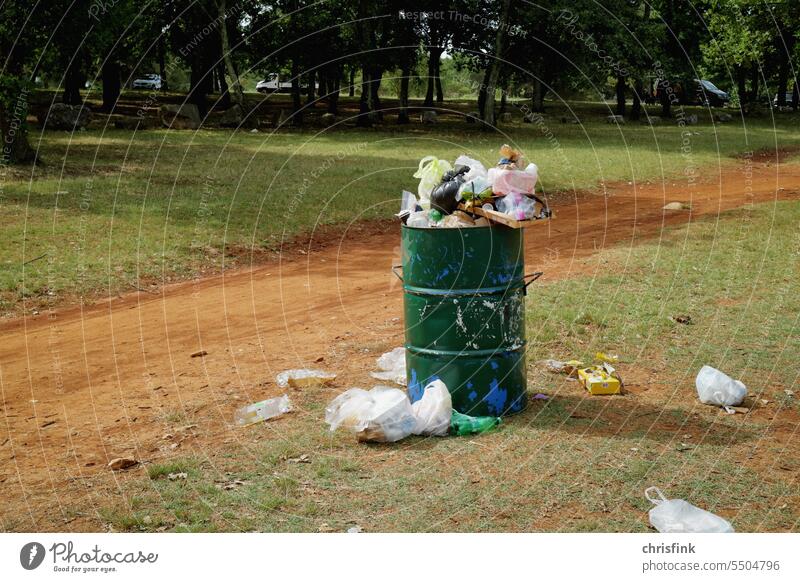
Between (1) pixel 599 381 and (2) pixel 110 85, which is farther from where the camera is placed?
(2) pixel 110 85

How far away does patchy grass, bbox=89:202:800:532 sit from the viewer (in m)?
5.33

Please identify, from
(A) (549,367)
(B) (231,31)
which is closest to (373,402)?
(A) (549,367)

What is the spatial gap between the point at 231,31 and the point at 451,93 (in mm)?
38464

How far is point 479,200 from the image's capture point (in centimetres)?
646

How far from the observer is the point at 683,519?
5.15 m

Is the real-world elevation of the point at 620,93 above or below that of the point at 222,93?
below

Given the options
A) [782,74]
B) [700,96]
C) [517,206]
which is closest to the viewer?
[517,206]

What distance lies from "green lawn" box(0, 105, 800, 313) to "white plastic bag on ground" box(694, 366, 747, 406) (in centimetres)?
735

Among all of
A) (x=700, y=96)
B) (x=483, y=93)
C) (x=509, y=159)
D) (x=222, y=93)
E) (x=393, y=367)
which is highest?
(x=509, y=159)

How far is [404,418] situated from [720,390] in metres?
2.63

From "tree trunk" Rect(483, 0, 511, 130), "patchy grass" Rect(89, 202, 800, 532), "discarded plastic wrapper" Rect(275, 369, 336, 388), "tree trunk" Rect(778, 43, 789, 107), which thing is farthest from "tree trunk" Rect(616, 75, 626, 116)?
"discarded plastic wrapper" Rect(275, 369, 336, 388)

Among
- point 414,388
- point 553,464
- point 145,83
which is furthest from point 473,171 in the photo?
point 145,83

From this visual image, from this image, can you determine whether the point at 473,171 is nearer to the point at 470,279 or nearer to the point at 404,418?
the point at 470,279

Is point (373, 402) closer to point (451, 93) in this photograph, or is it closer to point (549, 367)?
point (549, 367)
